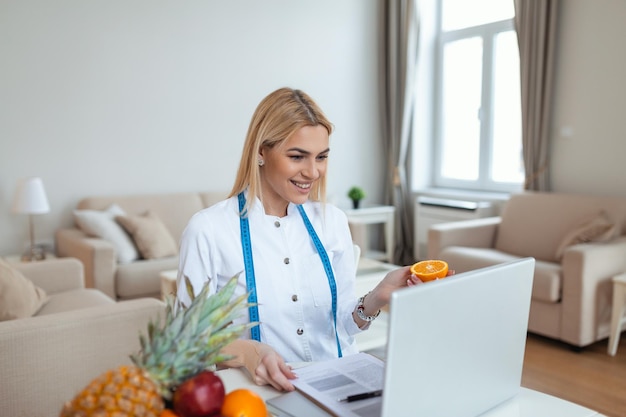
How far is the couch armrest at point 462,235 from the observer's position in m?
4.11

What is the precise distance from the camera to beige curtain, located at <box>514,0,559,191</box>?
13.9 ft

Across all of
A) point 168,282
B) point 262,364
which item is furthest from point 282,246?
point 168,282

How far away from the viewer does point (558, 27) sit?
4.29 metres

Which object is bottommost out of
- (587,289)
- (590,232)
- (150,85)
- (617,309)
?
(617,309)

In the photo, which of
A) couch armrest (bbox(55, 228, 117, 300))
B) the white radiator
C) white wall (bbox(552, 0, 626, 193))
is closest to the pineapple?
couch armrest (bbox(55, 228, 117, 300))

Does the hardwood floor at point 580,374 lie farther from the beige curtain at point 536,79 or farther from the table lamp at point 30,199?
the table lamp at point 30,199

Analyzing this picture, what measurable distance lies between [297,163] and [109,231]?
2.89m

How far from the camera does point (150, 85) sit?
4.56 metres

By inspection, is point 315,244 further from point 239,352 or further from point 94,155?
point 94,155

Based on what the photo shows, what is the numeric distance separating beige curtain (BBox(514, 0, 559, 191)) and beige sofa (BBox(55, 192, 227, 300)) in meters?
2.68

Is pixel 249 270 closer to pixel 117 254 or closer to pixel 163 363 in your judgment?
pixel 163 363

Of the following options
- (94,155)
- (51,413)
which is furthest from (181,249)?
(94,155)

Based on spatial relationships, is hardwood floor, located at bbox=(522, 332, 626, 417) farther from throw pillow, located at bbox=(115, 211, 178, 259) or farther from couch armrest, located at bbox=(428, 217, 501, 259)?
throw pillow, located at bbox=(115, 211, 178, 259)

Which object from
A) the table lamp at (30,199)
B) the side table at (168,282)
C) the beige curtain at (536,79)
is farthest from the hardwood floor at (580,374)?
the table lamp at (30,199)
